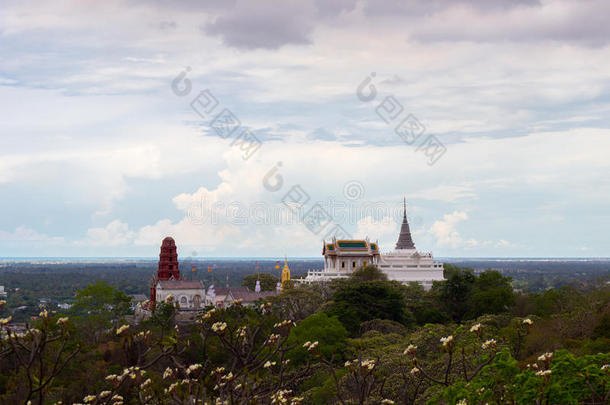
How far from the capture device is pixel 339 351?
4841 centimetres

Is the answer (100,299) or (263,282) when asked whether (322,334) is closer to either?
(100,299)

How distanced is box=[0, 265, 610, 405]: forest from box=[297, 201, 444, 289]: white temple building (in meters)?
7.25

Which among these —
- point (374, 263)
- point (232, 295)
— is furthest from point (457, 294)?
point (232, 295)

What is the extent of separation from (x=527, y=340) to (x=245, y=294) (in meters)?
56.1

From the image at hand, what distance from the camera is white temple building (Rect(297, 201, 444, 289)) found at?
3317 inches

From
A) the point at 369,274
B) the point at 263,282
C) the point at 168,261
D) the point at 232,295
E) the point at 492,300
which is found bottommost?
the point at 232,295

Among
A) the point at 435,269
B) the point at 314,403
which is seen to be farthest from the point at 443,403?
the point at 435,269

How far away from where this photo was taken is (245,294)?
304 ft

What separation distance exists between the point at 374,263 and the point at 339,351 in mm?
39478

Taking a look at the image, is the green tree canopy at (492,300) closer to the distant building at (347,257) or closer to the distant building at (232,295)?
the distant building at (347,257)

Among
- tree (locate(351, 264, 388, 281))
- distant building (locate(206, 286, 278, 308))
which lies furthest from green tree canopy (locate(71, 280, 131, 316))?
tree (locate(351, 264, 388, 281))

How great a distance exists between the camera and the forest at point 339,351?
57.1 ft

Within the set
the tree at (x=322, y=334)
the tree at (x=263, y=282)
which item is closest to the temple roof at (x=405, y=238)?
the tree at (x=263, y=282)

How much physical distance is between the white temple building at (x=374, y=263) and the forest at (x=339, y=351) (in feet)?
23.8
